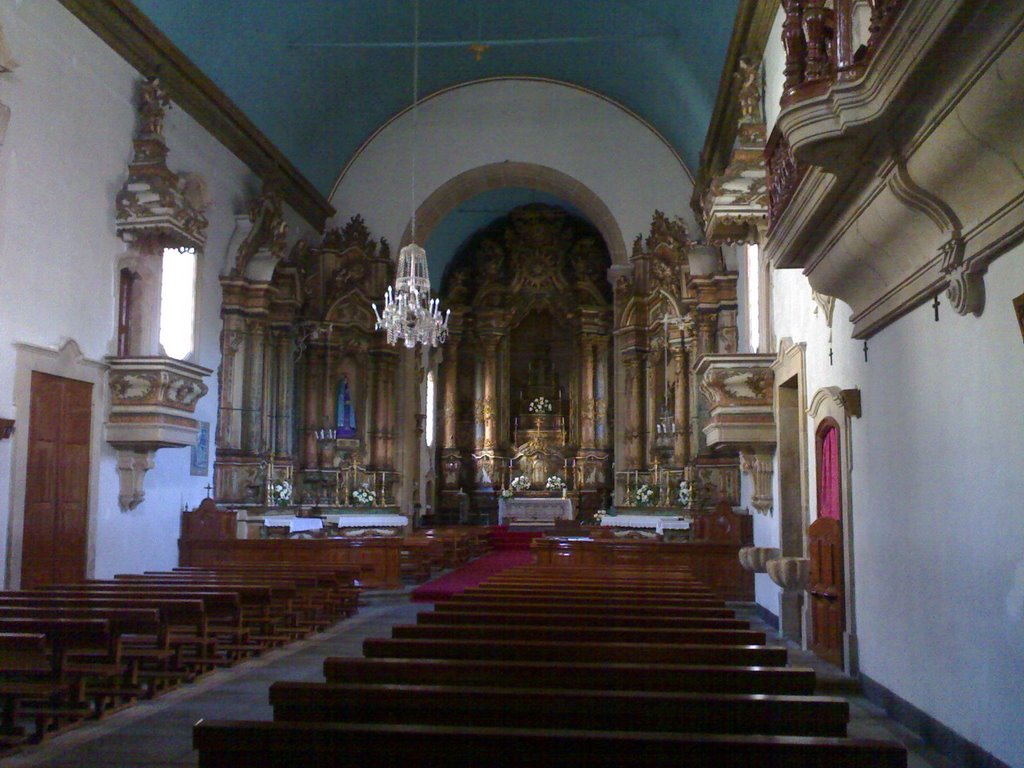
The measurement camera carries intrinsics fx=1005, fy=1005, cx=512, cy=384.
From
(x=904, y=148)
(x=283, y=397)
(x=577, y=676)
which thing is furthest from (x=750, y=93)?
(x=283, y=397)

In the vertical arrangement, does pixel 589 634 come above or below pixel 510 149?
below

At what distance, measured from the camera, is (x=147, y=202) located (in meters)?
11.5

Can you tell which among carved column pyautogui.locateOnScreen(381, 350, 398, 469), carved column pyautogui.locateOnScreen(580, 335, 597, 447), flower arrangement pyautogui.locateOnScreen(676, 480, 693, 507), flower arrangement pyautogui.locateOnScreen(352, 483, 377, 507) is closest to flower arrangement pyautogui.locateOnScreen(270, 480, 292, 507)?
flower arrangement pyautogui.locateOnScreen(352, 483, 377, 507)

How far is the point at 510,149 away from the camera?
2053cm

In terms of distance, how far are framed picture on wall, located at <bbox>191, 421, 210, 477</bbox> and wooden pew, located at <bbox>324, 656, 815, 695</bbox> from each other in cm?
1080

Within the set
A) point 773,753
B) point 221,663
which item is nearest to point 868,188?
point 773,753

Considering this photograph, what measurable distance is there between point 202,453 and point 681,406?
310 inches

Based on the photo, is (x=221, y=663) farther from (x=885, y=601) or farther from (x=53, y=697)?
(x=885, y=601)

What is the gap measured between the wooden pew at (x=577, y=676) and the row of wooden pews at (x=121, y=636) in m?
2.01

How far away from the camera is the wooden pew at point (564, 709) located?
3014mm

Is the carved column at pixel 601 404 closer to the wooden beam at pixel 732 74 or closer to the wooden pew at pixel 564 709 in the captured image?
the wooden beam at pixel 732 74

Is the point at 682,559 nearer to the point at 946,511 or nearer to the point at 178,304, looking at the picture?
the point at 946,511

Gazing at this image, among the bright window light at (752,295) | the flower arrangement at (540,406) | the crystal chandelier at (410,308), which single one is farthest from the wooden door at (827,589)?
the flower arrangement at (540,406)

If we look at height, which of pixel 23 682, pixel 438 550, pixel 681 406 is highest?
pixel 681 406
